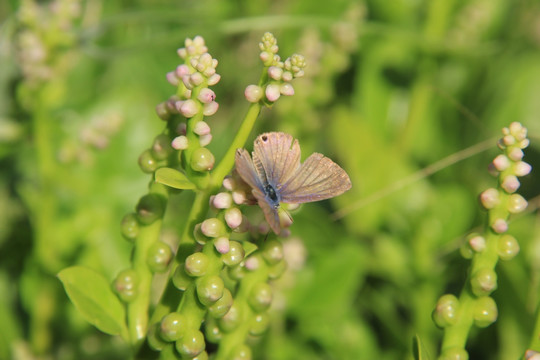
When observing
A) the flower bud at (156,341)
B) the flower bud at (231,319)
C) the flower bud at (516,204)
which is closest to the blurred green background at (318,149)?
the flower bud at (516,204)

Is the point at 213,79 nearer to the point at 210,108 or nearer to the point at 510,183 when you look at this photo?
the point at 210,108

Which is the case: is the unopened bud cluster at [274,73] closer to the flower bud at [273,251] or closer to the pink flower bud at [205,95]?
the pink flower bud at [205,95]

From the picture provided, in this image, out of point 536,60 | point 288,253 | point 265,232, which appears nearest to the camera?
point 265,232

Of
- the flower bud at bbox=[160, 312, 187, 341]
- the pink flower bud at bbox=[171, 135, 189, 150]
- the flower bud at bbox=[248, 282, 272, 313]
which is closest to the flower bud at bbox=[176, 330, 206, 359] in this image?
the flower bud at bbox=[160, 312, 187, 341]

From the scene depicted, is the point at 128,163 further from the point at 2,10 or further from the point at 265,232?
the point at 265,232

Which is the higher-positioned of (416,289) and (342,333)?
(416,289)

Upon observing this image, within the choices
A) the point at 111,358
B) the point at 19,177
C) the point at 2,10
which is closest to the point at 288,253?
the point at 111,358
